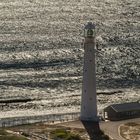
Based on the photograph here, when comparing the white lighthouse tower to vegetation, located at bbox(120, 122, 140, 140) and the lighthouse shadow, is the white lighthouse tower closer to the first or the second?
the lighthouse shadow

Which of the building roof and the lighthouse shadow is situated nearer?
the lighthouse shadow

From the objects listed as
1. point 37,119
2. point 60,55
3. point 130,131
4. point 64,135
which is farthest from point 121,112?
point 60,55

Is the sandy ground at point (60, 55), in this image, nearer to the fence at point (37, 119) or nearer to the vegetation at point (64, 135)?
the fence at point (37, 119)

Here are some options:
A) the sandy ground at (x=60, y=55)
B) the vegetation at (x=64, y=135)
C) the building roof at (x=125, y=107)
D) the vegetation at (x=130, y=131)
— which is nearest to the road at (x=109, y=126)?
the vegetation at (x=130, y=131)

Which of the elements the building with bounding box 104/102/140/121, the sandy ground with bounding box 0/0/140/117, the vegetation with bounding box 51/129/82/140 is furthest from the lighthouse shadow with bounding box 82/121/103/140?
the sandy ground with bounding box 0/0/140/117

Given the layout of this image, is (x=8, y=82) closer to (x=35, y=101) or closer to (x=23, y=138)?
(x=35, y=101)
